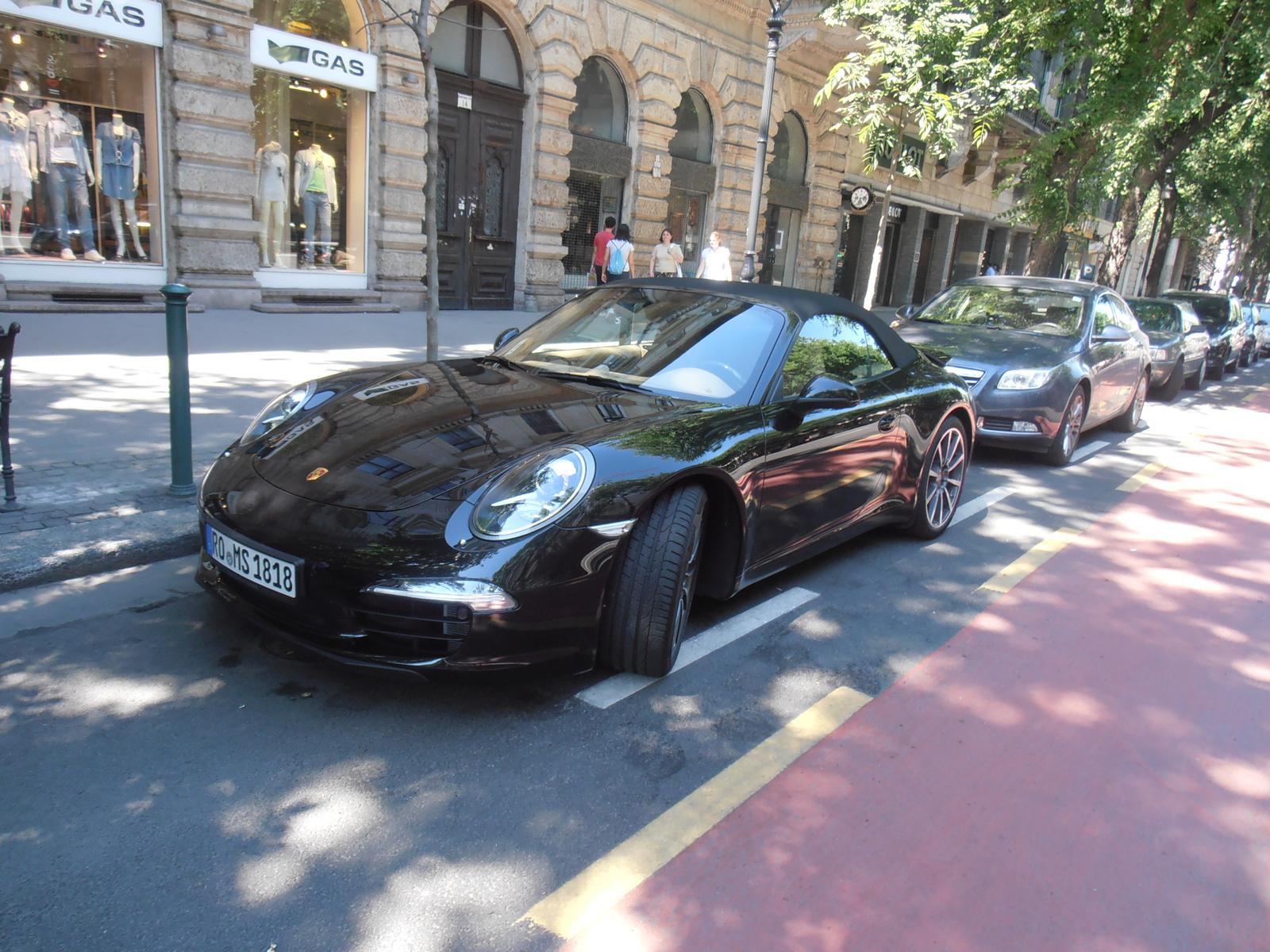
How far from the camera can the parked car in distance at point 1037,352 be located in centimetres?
777

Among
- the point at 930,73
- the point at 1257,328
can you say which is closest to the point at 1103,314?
the point at 930,73

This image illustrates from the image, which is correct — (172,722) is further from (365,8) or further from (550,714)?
(365,8)

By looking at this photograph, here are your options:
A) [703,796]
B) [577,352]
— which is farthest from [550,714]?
[577,352]

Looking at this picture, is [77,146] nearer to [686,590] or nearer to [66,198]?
[66,198]

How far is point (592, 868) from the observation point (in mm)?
2438

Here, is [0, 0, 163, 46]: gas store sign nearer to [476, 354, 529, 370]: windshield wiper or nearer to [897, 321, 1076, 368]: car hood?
[476, 354, 529, 370]: windshield wiper

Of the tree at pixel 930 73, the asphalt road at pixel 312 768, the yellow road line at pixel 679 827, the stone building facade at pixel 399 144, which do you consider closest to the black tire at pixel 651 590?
the asphalt road at pixel 312 768

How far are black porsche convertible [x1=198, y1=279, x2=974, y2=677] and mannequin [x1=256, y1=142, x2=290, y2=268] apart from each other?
9035mm

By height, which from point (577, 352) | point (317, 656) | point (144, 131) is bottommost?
point (317, 656)

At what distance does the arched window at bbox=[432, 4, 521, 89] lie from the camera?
13.9 m

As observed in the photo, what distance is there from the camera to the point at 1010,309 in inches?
354

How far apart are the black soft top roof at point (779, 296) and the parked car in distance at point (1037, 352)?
213 centimetres

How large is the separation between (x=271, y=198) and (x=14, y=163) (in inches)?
116

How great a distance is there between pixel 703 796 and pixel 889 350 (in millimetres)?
3141
